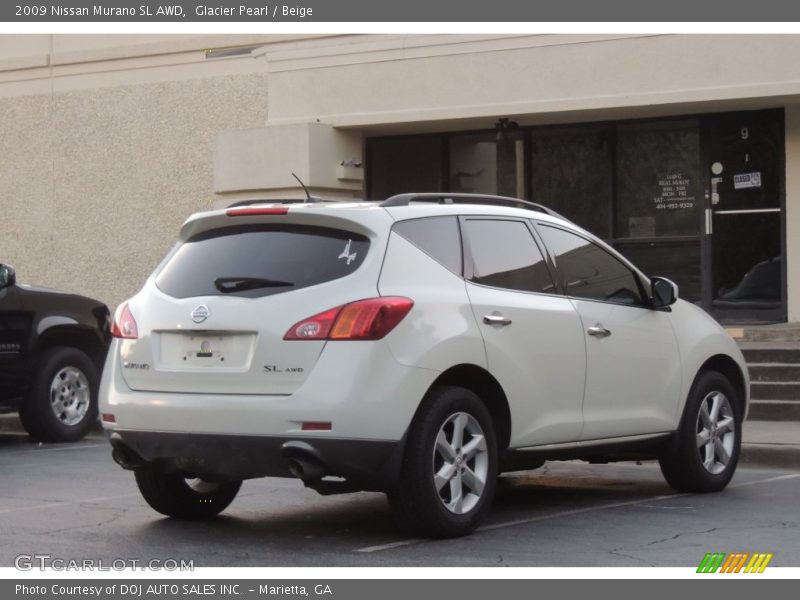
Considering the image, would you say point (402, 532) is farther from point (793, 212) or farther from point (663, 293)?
point (793, 212)

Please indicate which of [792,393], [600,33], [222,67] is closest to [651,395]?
Result: [792,393]

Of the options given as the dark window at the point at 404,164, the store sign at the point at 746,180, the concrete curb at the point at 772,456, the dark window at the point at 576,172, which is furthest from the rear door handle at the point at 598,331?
the dark window at the point at 404,164

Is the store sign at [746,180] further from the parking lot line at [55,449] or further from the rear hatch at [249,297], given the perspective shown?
the rear hatch at [249,297]

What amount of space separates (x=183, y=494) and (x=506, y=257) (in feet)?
7.20

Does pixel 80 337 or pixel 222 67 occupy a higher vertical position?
pixel 222 67

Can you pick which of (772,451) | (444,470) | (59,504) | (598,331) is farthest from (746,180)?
(444,470)

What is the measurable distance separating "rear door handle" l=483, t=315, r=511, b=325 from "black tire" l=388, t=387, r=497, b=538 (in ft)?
1.31

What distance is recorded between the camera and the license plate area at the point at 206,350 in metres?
7.07

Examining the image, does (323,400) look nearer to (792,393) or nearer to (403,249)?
(403,249)

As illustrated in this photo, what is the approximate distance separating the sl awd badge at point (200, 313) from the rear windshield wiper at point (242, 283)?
14 centimetres

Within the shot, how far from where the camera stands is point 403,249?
7293 mm

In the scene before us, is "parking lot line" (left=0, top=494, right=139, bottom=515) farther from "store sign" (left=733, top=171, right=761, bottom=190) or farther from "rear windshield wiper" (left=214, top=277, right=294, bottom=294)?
"store sign" (left=733, top=171, right=761, bottom=190)

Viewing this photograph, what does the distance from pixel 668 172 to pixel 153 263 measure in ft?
23.3

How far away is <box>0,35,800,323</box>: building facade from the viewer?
16531 mm
